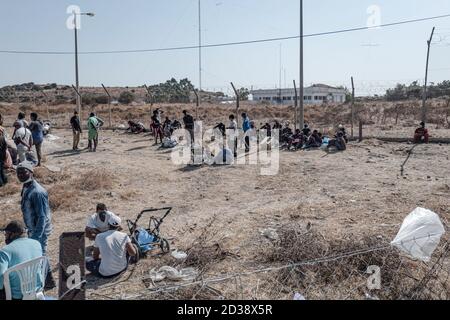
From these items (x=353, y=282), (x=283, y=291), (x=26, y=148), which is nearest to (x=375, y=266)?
(x=353, y=282)

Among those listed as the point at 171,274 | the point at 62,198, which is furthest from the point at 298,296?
the point at 62,198

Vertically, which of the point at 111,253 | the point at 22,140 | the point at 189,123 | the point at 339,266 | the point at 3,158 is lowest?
the point at 339,266

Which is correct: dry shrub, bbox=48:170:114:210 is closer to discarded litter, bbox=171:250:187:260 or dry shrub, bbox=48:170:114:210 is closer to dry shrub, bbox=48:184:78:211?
dry shrub, bbox=48:184:78:211

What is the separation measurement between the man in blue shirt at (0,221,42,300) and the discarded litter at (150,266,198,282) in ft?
5.34

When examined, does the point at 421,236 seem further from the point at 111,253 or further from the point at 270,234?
the point at 111,253

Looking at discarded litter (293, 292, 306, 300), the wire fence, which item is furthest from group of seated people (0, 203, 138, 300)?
discarded litter (293, 292, 306, 300)

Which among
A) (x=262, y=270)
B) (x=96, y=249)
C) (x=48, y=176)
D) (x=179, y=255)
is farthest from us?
(x=48, y=176)

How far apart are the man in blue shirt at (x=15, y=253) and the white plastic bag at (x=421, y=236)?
4.43 metres

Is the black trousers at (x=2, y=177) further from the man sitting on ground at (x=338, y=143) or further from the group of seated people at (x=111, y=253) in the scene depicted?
the man sitting on ground at (x=338, y=143)

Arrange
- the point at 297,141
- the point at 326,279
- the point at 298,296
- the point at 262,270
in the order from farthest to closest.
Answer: the point at 297,141 → the point at 326,279 → the point at 262,270 → the point at 298,296

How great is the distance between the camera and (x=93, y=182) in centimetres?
1098

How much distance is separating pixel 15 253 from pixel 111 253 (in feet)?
5.21

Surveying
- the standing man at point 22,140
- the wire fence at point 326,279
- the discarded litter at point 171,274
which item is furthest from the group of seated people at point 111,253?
the standing man at point 22,140

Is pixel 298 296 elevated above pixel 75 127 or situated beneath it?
situated beneath
